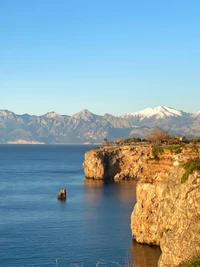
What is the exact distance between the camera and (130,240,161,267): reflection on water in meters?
52.9

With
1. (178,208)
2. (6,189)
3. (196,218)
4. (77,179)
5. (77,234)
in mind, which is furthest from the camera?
(77,179)

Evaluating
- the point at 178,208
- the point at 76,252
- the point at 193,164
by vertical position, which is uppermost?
the point at 193,164

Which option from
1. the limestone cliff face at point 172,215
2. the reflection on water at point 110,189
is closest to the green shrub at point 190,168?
the limestone cliff face at point 172,215

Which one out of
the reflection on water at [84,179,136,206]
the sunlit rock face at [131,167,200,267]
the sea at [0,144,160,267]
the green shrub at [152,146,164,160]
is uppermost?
the green shrub at [152,146,164,160]

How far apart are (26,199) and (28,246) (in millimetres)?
43624

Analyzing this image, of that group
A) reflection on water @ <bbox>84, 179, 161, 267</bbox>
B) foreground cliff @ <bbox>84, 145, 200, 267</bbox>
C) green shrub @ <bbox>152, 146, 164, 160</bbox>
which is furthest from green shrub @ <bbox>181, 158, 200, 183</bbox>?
green shrub @ <bbox>152, 146, 164, 160</bbox>

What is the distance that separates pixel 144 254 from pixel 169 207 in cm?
782

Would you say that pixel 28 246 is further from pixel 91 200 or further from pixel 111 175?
pixel 111 175

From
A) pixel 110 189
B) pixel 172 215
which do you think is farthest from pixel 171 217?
pixel 110 189

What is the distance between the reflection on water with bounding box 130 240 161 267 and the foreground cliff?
0.82 metres

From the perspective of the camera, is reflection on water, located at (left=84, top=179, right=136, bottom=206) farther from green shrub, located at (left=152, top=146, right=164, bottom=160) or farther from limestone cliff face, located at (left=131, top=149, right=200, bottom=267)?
limestone cliff face, located at (left=131, top=149, right=200, bottom=267)

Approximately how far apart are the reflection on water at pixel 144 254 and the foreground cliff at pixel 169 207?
815 millimetres

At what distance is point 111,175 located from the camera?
6097 inches

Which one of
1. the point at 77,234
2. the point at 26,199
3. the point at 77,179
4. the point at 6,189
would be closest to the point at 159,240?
the point at 77,234
